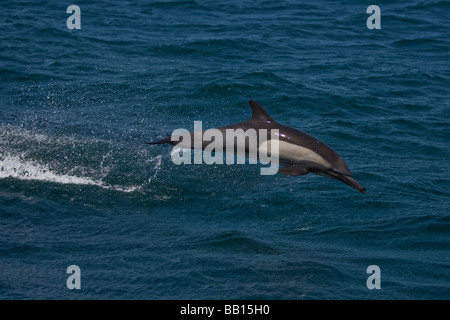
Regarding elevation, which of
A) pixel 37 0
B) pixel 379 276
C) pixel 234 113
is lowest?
pixel 379 276

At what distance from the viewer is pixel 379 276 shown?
9.84 metres

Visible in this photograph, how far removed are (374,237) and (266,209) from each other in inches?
77.0

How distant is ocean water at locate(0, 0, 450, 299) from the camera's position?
9883 mm

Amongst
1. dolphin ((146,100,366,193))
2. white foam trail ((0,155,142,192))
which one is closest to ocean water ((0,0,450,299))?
white foam trail ((0,155,142,192))

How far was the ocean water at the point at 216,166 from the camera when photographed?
9.88 meters

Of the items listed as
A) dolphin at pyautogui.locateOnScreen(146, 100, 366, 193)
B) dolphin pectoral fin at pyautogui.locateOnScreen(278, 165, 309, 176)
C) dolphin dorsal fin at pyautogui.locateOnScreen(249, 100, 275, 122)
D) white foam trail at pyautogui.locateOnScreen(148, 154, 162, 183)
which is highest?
dolphin dorsal fin at pyautogui.locateOnScreen(249, 100, 275, 122)

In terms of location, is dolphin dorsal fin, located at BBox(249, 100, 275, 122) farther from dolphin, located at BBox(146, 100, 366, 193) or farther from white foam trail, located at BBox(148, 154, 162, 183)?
→ white foam trail, located at BBox(148, 154, 162, 183)

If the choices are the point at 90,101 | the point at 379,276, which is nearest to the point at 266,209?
the point at 379,276

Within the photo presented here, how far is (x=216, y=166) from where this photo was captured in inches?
544

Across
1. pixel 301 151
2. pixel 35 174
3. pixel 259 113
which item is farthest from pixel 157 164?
pixel 301 151

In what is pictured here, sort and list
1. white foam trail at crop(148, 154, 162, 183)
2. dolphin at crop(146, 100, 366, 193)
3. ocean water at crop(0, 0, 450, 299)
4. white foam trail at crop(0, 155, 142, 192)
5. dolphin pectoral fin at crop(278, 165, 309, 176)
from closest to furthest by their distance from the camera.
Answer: ocean water at crop(0, 0, 450, 299) → dolphin pectoral fin at crop(278, 165, 309, 176) → dolphin at crop(146, 100, 366, 193) → white foam trail at crop(0, 155, 142, 192) → white foam trail at crop(148, 154, 162, 183)

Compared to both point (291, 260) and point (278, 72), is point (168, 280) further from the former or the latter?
point (278, 72)

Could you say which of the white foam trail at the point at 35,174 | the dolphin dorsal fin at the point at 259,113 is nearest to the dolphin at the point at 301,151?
the dolphin dorsal fin at the point at 259,113

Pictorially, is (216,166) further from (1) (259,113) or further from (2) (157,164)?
(1) (259,113)
